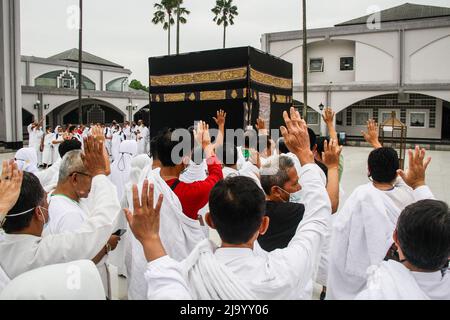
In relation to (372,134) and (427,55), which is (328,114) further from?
(427,55)

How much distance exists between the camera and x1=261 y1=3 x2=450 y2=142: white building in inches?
867

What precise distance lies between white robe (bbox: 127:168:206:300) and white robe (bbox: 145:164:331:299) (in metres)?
0.98

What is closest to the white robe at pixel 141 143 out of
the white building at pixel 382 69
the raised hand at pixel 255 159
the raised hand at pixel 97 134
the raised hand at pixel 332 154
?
the white building at pixel 382 69

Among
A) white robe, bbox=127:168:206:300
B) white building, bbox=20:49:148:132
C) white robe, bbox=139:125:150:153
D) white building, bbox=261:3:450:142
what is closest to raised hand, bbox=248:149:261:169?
white robe, bbox=127:168:206:300

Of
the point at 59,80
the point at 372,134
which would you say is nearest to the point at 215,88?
the point at 372,134

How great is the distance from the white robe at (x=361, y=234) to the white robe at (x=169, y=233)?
101cm

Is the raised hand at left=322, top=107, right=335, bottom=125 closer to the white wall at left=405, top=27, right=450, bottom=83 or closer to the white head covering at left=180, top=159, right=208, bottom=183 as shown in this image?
the white head covering at left=180, top=159, right=208, bottom=183

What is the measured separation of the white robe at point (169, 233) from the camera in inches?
101

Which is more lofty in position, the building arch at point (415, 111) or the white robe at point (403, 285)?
the building arch at point (415, 111)

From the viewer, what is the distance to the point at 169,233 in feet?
8.56

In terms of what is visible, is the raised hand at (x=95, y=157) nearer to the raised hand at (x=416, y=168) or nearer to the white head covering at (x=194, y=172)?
the white head covering at (x=194, y=172)
